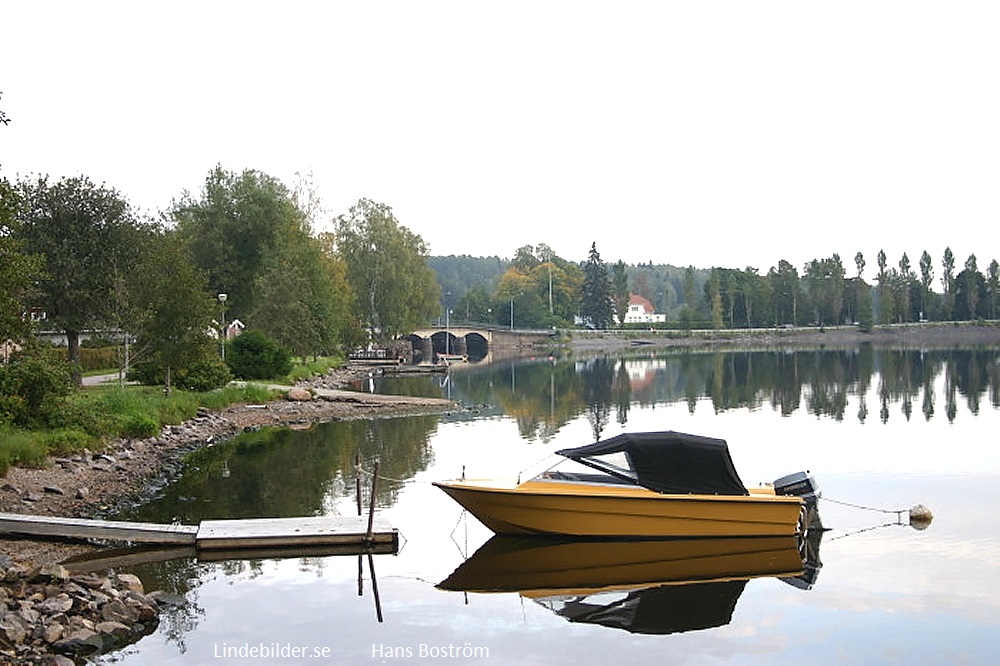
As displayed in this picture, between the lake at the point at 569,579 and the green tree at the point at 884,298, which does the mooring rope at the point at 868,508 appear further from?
the green tree at the point at 884,298

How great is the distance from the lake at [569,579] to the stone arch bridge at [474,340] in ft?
278

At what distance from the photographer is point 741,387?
214 feet

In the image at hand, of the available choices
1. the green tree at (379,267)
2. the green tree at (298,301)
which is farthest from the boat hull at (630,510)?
the green tree at (379,267)

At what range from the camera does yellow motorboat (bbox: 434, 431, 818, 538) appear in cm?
2072

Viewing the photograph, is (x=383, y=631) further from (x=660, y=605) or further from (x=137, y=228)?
(x=137, y=228)

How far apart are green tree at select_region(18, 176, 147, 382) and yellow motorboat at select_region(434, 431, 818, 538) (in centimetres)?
2314

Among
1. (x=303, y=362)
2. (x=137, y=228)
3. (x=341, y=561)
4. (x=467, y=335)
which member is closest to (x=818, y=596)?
(x=341, y=561)

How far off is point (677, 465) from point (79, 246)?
92.0 ft

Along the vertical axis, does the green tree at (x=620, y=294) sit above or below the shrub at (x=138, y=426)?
above

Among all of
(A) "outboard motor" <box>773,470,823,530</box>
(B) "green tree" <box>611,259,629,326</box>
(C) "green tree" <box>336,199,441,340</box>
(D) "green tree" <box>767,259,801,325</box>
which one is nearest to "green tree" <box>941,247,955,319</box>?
(D) "green tree" <box>767,259,801,325</box>

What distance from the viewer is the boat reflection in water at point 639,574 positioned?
17438 millimetres

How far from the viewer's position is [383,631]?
16.3 metres

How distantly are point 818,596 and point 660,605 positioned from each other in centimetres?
299

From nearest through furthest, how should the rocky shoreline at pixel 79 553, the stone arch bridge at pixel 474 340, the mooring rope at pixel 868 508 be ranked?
the rocky shoreline at pixel 79 553 < the mooring rope at pixel 868 508 < the stone arch bridge at pixel 474 340
